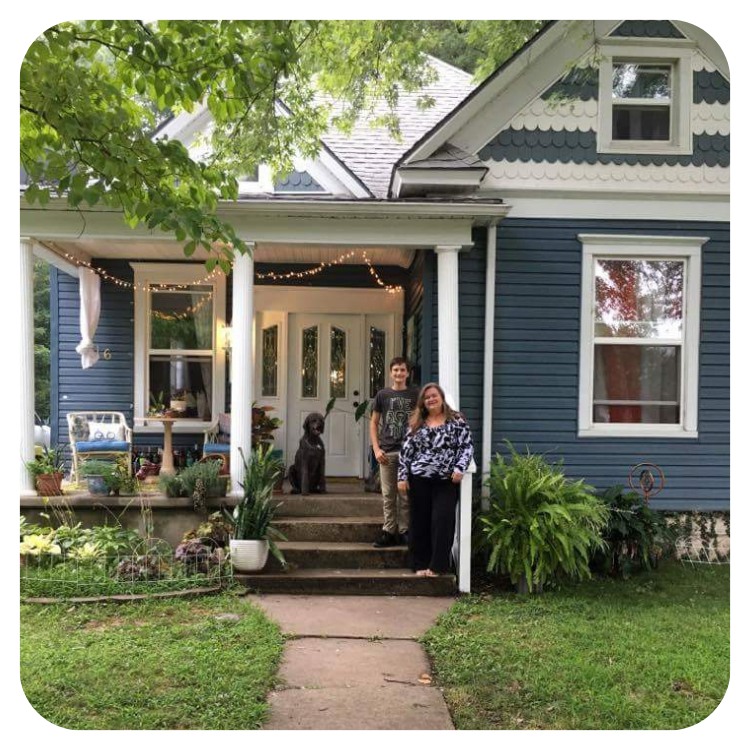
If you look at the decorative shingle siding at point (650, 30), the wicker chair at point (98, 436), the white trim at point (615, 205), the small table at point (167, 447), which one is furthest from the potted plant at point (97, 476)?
the decorative shingle siding at point (650, 30)

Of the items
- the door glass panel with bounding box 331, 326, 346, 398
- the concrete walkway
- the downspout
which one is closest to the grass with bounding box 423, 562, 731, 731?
the concrete walkway

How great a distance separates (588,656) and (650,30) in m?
6.41

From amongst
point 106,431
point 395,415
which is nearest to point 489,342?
point 395,415

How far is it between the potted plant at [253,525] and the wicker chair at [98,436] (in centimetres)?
213

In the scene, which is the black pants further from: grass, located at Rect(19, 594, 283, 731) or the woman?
grass, located at Rect(19, 594, 283, 731)

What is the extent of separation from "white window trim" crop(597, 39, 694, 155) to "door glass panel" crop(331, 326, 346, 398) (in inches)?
163

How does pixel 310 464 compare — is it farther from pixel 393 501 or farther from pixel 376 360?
pixel 376 360

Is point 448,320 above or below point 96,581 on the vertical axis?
above

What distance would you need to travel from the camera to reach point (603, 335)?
7215 mm

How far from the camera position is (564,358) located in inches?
281

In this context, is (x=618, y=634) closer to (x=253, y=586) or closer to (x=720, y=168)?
(x=253, y=586)

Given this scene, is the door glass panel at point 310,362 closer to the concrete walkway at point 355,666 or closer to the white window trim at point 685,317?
Answer: the white window trim at point 685,317

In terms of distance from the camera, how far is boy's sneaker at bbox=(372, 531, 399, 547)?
6.34m

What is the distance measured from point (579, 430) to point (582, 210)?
243 centimetres
